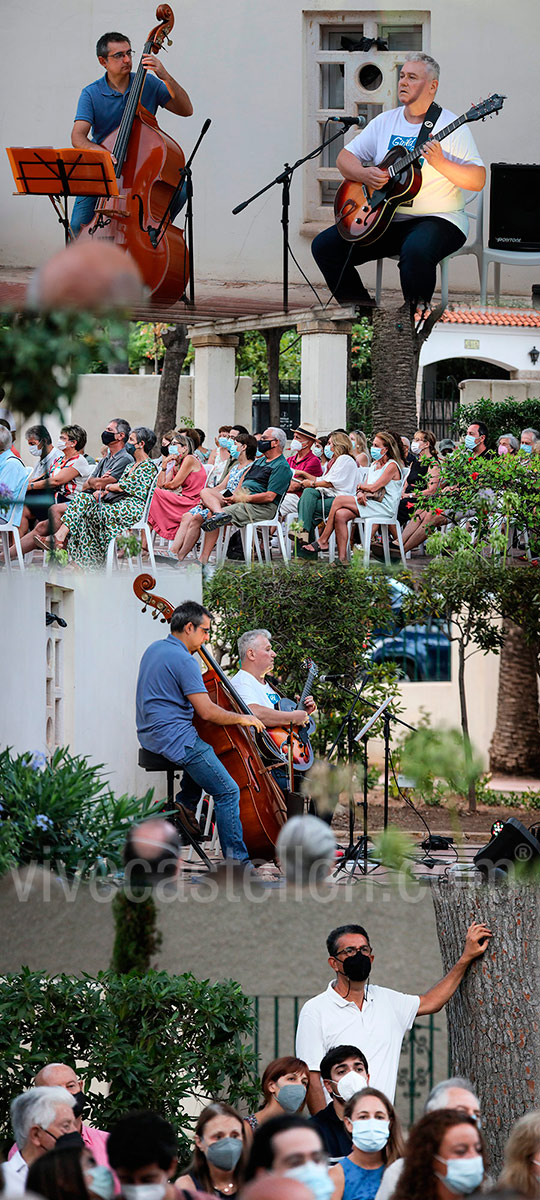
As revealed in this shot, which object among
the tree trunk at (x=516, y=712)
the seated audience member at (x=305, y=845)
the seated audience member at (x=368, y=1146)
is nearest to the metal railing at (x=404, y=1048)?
the seated audience member at (x=305, y=845)

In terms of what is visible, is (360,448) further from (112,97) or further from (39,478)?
(112,97)

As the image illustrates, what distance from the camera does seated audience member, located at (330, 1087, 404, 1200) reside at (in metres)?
4.50

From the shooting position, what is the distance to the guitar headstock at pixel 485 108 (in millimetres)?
6684

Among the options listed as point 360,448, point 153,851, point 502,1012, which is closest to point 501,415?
point 360,448

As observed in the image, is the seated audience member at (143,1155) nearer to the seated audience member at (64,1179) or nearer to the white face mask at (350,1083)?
the seated audience member at (64,1179)

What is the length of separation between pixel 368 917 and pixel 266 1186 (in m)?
5.29

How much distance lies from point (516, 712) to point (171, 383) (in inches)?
84.3

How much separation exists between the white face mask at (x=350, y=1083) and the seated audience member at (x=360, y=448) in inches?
110

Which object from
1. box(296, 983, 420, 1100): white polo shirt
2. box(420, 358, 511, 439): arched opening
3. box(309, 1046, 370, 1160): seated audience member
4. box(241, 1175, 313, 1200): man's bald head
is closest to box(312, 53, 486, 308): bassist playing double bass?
box(420, 358, 511, 439): arched opening

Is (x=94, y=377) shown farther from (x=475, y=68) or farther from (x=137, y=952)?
(x=137, y=952)

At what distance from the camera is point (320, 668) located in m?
6.71

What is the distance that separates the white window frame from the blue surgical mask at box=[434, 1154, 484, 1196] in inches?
171

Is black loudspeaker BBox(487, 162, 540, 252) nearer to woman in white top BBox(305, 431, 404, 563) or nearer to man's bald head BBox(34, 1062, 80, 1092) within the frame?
woman in white top BBox(305, 431, 404, 563)

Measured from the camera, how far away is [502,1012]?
20.4 feet
